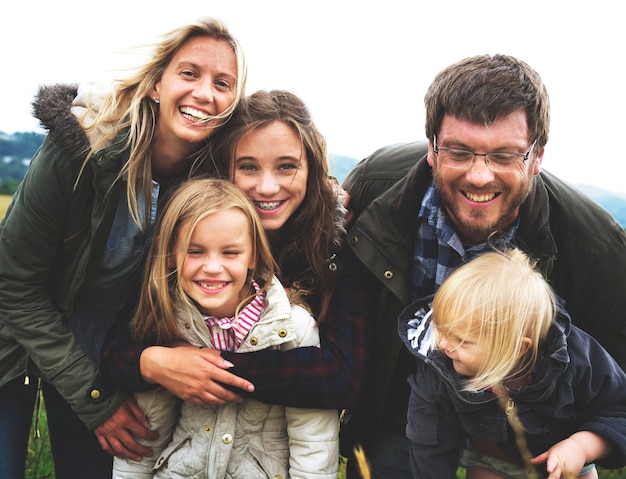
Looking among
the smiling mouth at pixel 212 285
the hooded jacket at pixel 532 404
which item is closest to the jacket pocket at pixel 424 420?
the hooded jacket at pixel 532 404

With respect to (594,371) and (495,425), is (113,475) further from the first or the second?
(594,371)

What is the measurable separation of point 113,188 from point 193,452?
1.24 m

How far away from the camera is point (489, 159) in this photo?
121 inches

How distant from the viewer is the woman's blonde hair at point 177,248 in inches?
117

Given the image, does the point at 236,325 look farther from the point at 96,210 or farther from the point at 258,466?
the point at 96,210

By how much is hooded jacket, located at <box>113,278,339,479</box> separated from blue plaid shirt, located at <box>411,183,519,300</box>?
0.61 m

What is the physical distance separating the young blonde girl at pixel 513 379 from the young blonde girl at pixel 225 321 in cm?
53

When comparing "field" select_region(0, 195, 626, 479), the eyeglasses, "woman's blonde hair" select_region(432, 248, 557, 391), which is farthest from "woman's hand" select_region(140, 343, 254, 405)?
the eyeglasses

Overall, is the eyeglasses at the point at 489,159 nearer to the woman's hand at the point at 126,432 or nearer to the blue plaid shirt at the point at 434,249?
the blue plaid shirt at the point at 434,249

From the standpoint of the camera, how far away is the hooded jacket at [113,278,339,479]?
2986mm

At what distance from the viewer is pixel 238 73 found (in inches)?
129

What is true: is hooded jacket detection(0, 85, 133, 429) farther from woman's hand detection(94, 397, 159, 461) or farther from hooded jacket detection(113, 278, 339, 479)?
hooded jacket detection(113, 278, 339, 479)

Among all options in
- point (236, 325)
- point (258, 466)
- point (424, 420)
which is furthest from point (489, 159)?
point (258, 466)

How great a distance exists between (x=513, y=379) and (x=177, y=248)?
1.55 meters
